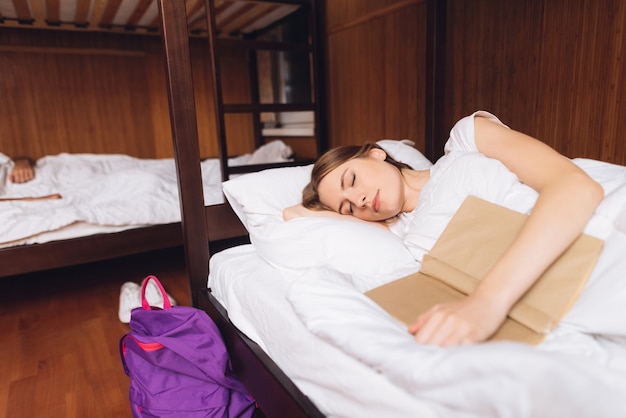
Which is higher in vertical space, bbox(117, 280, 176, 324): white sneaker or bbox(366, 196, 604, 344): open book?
bbox(366, 196, 604, 344): open book

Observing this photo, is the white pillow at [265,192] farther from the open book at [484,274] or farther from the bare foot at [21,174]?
the bare foot at [21,174]

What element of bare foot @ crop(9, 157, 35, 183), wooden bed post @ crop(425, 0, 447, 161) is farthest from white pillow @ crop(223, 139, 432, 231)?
bare foot @ crop(9, 157, 35, 183)

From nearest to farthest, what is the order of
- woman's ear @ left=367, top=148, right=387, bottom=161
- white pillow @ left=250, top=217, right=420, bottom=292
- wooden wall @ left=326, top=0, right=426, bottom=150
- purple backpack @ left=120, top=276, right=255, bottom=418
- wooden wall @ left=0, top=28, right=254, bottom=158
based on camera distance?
white pillow @ left=250, top=217, right=420, bottom=292 < purple backpack @ left=120, top=276, right=255, bottom=418 < woman's ear @ left=367, top=148, right=387, bottom=161 < wooden wall @ left=326, top=0, right=426, bottom=150 < wooden wall @ left=0, top=28, right=254, bottom=158

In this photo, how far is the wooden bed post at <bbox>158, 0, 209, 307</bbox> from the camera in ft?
4.54

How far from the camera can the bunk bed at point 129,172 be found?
2.20 meters

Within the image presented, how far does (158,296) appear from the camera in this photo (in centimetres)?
223

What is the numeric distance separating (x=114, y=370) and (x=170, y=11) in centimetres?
139

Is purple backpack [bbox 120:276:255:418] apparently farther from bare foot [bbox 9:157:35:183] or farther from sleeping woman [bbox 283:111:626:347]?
bare foot [bbox 9:157:35:183]

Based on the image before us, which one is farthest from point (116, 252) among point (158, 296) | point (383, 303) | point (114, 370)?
point (383, 303)

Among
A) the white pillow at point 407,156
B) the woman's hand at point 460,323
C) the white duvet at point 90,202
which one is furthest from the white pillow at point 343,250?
the white duvet at point 90,202

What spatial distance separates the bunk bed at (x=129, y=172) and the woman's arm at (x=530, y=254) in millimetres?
1027

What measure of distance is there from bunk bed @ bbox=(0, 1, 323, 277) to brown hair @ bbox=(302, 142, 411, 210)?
1.25ft

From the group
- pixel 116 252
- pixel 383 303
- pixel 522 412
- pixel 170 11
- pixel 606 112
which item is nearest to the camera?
pixel 522 412

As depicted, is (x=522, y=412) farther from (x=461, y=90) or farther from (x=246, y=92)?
(x=246, y=92)
